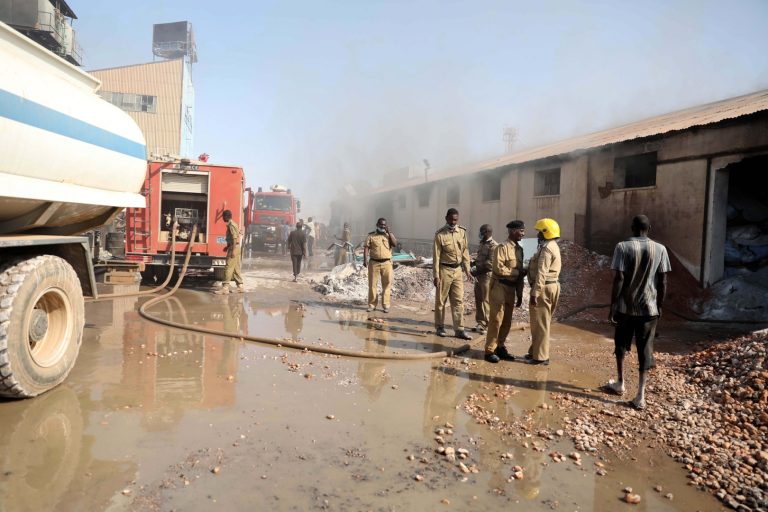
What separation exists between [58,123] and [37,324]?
1.75 meters

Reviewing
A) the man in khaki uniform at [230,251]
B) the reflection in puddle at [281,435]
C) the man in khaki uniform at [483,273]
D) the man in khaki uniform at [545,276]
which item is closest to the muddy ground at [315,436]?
the reflection in puddle at [281,435]

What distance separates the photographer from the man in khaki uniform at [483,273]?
767 centimetres

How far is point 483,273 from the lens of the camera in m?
7.78

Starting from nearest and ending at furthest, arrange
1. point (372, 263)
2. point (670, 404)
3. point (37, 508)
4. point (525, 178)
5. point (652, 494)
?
point (37, 508), point (652, 494), point (670, 404), point (372, 263), point (525, 178)

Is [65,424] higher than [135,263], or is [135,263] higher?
[135,263]

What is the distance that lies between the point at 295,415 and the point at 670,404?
11.7 feet

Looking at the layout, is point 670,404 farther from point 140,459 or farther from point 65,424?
point 65,424

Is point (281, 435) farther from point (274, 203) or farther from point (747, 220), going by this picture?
point (274, 203)

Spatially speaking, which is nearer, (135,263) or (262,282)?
(135,263)

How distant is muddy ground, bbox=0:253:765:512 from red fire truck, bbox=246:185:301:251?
53.3 feet

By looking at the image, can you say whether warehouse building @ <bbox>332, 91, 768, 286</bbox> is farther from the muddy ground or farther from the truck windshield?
the truck windshield

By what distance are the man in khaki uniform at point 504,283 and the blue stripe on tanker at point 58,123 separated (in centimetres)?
458

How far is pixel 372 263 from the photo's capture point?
8.95 m

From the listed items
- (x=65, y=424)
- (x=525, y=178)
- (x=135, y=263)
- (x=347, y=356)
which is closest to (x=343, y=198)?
(x=525, y=178)
